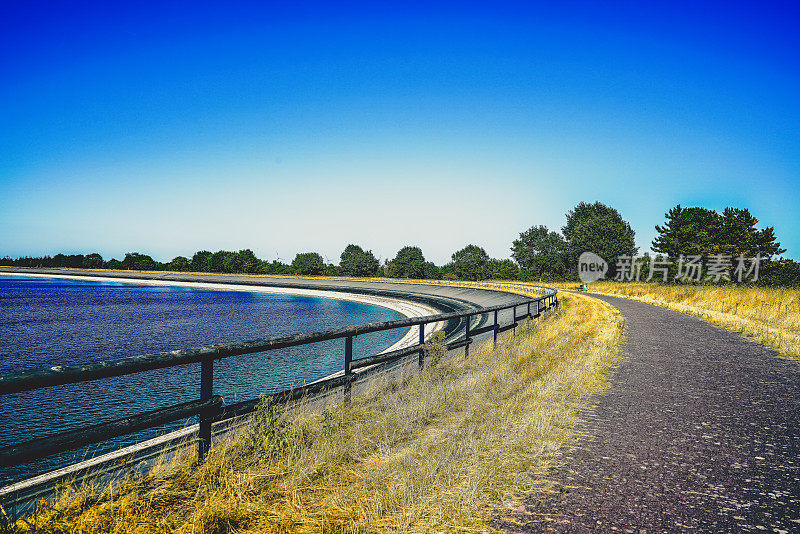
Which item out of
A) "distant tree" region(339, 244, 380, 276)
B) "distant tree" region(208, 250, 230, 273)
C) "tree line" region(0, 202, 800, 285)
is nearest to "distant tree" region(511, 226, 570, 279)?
"tree line" region(0, 202, 800, 285)

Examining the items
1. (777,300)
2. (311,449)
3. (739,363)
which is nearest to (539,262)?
(777,300)

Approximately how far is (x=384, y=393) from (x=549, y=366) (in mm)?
3885

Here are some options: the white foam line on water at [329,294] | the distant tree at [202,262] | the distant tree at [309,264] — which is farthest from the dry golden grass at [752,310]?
the distant tree at [202,262]

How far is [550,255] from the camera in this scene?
373 ft

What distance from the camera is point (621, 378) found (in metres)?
8.52

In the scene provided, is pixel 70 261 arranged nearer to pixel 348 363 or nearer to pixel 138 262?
pixel 138 262

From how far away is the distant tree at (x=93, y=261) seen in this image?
7361 inches

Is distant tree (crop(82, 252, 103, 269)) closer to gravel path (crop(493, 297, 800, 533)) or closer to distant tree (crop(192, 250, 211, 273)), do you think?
distant tree (crop(192, 250, 211, 273))

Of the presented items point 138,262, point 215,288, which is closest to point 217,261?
point 138,262

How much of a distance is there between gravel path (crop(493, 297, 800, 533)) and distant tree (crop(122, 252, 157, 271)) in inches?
7960

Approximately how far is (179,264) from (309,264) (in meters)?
60.4

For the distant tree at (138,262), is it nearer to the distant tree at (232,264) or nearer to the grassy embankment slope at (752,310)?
A: the distant tree at (232,264)

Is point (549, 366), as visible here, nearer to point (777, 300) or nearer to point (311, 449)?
point (311, 449)

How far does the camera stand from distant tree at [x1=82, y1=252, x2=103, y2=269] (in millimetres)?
186962
